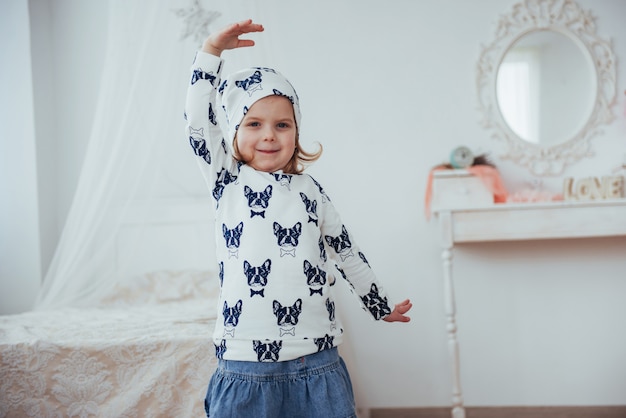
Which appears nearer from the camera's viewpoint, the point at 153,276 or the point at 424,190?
the point at 153,276

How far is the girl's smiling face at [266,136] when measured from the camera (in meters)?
1.50

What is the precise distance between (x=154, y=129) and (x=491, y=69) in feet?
5.56

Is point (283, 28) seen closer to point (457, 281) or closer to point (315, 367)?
point (457, 281)

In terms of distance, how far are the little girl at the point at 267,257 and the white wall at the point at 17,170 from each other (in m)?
2.24

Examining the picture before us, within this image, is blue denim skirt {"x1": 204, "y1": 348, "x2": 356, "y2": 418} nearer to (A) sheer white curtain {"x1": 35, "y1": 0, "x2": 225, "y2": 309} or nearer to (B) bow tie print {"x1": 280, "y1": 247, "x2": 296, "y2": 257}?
(B) bow tie print {"x1": 280, "y1": 247, "x2": 296, "y2": 257}

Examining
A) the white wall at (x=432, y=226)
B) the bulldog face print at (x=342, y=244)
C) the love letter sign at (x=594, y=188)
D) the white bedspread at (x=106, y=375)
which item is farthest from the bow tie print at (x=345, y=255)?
the love letter sign at (x=594, y=188)

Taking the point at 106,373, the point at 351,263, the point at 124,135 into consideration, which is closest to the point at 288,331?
the point at 351,263

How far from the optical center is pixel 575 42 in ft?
10.8

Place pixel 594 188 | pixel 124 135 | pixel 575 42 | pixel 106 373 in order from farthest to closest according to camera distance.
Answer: pixel 575 42
pixel 594 188
pixel 124 135
pixel 106 373

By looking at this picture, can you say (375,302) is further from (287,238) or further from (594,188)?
(594,188)

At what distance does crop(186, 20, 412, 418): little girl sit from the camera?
1365 millimetres

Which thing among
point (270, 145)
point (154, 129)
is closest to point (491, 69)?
point (154, 129)

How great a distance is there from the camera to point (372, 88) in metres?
3.42

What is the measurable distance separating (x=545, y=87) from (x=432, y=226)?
88 centimetres
